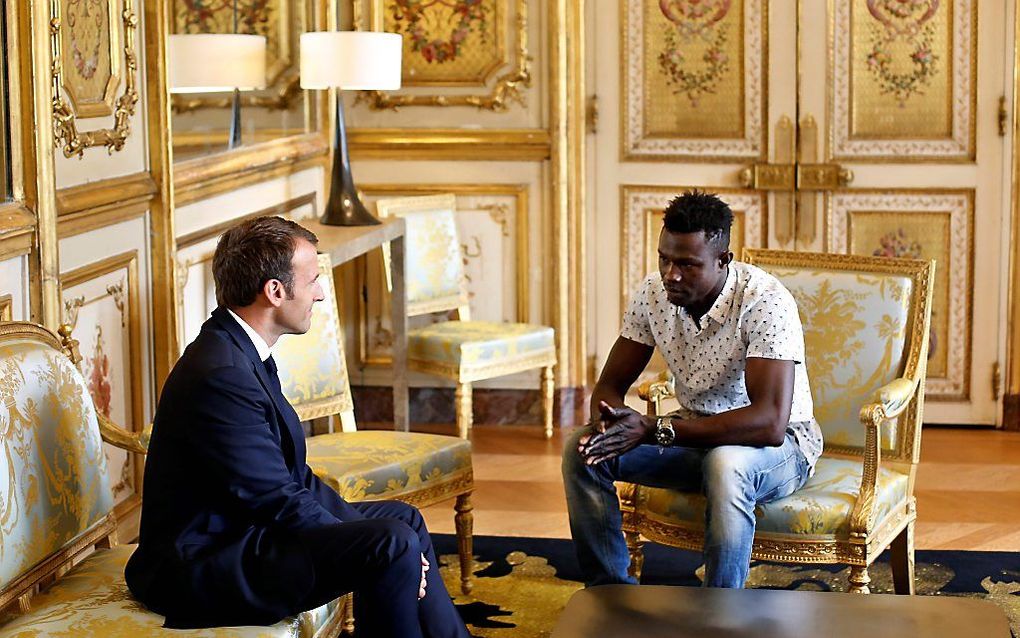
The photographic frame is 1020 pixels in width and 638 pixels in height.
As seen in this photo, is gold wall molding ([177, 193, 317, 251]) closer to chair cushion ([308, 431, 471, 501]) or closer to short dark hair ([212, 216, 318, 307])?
chair cushion ([308, 431, 471, 501])

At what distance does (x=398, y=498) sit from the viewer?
11.8ft

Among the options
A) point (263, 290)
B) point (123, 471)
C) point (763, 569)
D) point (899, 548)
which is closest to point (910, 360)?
point (899, 548)

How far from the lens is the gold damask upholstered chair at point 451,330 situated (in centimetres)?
536

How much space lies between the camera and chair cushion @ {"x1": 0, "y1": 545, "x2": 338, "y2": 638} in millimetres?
2447

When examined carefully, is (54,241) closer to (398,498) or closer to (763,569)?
(398,498)

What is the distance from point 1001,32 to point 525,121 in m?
1.89

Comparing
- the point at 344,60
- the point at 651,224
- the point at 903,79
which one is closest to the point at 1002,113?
the point at 903,79

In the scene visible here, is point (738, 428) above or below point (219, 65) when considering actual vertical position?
below

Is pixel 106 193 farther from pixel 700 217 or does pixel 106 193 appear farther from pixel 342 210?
pixel 342 210

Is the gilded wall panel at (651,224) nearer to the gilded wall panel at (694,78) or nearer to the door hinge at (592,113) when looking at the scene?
the gilded wall panel at (694,78)

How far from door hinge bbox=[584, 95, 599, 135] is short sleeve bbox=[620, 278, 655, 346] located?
2.44 meters

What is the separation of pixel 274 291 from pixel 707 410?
3.95 ft

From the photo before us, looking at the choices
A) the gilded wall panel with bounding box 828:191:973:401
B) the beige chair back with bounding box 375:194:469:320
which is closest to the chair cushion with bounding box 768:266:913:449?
the gilded wall panel with bounding box 828:191:973:401

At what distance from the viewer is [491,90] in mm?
5711
